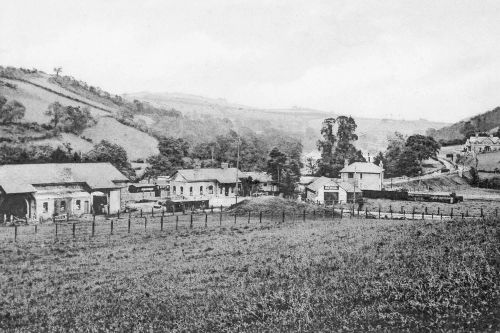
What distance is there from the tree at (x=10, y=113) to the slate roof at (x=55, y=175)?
6074cm

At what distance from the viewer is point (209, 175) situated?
73.2 metres

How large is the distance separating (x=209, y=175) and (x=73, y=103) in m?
93.2

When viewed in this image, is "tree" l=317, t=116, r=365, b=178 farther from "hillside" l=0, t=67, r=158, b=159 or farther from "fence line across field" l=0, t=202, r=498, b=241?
"fence line across field" l=0, t=202, r=498, b=241

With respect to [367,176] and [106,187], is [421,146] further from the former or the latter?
[106,187]

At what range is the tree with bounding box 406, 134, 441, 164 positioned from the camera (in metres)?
95.1

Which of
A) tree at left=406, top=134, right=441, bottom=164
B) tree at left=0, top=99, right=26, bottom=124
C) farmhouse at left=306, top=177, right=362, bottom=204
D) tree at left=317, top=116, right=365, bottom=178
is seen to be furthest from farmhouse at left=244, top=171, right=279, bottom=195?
tree at left=0, top=99, right=26, bottom=124

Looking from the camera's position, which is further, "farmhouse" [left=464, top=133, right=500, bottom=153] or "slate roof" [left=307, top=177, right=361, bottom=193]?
"farmhouse" [left=464, top=133, right=500, bottom=153]

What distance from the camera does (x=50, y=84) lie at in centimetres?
16300

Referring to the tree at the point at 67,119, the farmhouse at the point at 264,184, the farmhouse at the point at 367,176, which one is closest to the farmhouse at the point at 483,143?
the farmhouse at the point at 367,176

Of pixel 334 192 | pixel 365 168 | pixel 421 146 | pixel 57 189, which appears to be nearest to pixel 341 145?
pixel 421 146

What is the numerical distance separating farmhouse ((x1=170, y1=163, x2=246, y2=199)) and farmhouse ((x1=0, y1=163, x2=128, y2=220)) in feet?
41.6

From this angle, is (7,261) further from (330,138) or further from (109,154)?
(330,138)

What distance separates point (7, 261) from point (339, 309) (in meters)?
19.1

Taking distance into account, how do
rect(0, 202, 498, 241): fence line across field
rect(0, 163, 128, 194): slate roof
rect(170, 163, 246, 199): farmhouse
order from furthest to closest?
1. rect(170, 163, 246, 199): farmhouse
2. rect(0, 163, 128, 194): slate roof
3. rect(0, 202, 498, 241): fence line across field
